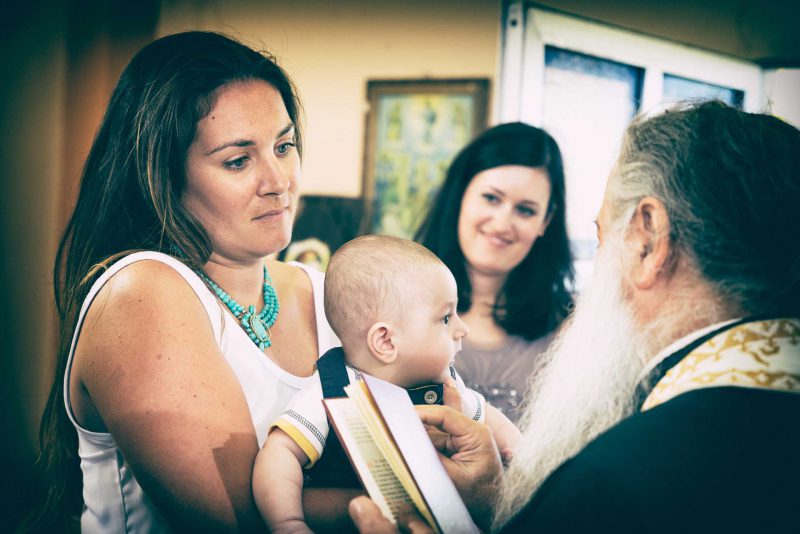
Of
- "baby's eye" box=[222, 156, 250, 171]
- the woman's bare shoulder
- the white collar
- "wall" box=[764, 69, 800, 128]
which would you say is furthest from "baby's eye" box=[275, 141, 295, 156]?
"wall" box=[764, 69, 800, 128]

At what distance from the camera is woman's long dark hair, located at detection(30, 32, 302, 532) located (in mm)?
1367

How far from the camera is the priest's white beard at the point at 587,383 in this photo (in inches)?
52.1

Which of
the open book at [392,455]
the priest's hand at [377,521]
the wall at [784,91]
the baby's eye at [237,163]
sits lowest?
the priest's hand at [377,521]

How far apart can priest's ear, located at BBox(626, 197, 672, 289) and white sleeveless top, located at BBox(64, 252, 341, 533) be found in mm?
854

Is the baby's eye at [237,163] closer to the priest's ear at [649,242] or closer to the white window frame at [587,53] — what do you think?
the priest's ear at [649,242]

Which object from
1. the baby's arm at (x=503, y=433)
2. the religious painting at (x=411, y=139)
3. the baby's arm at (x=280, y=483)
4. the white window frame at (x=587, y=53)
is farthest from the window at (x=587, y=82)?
the baby's arm at (x=280, y=483)

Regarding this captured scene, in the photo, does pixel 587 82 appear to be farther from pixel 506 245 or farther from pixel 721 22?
pixel 506 245

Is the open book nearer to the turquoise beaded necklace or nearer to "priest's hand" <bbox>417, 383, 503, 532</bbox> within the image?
"priest's hand" <bbox>417, 383, 503, 532</bbox>

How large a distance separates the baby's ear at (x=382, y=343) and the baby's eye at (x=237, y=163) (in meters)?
0.50

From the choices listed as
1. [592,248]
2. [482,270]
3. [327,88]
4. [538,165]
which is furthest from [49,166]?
[592,248]

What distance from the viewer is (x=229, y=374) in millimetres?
1274

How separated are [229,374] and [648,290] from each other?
0.89m

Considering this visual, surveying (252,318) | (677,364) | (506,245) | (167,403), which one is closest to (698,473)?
(677,364)

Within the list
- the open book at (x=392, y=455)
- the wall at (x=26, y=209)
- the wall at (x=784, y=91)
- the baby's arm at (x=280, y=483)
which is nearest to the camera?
the open book at (x=392, y=455)
